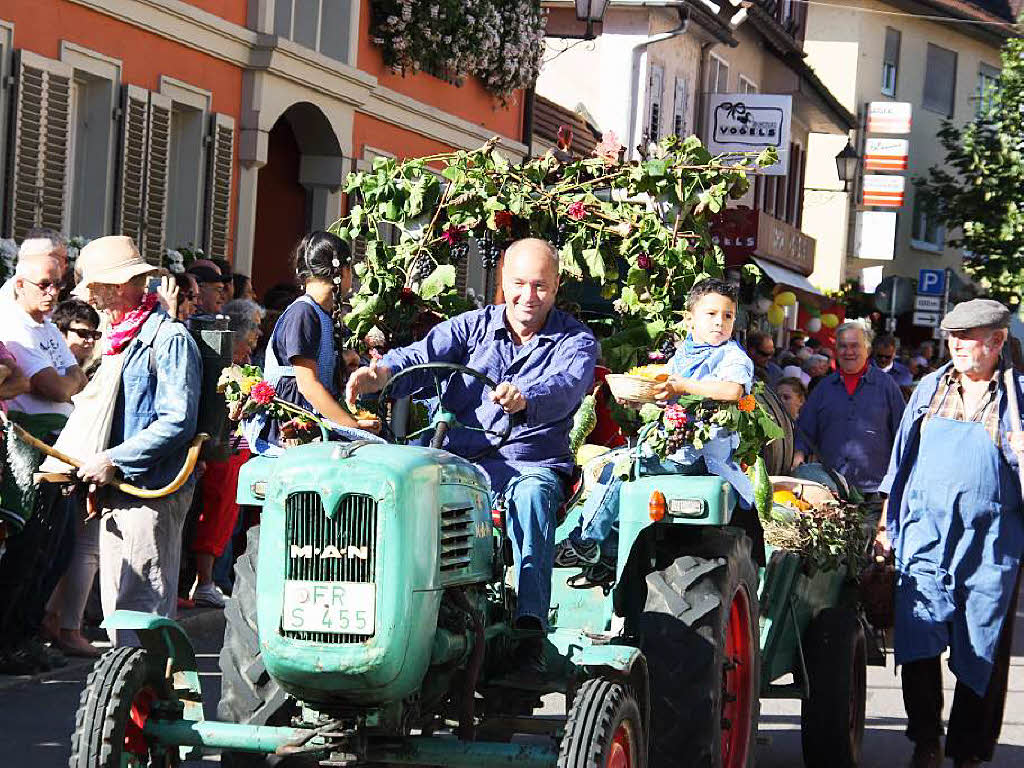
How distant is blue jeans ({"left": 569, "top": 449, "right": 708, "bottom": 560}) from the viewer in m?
7.43

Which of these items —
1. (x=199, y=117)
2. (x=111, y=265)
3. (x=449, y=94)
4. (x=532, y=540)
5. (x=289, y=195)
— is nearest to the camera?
(x=532, y=540)

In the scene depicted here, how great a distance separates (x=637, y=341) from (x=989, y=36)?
164 feet

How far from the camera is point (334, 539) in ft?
18.2

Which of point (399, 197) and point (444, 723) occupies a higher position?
point (399, 197)

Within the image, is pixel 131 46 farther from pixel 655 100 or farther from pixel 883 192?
pixel 883 192

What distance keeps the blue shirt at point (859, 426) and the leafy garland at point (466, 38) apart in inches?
391

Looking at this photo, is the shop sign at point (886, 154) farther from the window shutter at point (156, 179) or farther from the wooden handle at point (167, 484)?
the wooden handle at point (167, 484)

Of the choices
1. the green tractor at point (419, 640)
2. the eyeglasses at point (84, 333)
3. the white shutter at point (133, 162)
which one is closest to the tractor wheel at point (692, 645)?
the green tractor at point (419, 640)

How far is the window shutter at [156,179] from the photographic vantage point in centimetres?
1745

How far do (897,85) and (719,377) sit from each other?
47013 millimetres

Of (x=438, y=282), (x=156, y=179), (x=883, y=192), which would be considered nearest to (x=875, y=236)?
(x=883, y=192)

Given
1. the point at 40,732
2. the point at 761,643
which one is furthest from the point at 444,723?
the point at 40,732

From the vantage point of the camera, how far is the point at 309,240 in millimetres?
8664

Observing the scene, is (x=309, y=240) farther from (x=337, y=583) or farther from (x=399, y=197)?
(x=337, y=583)
